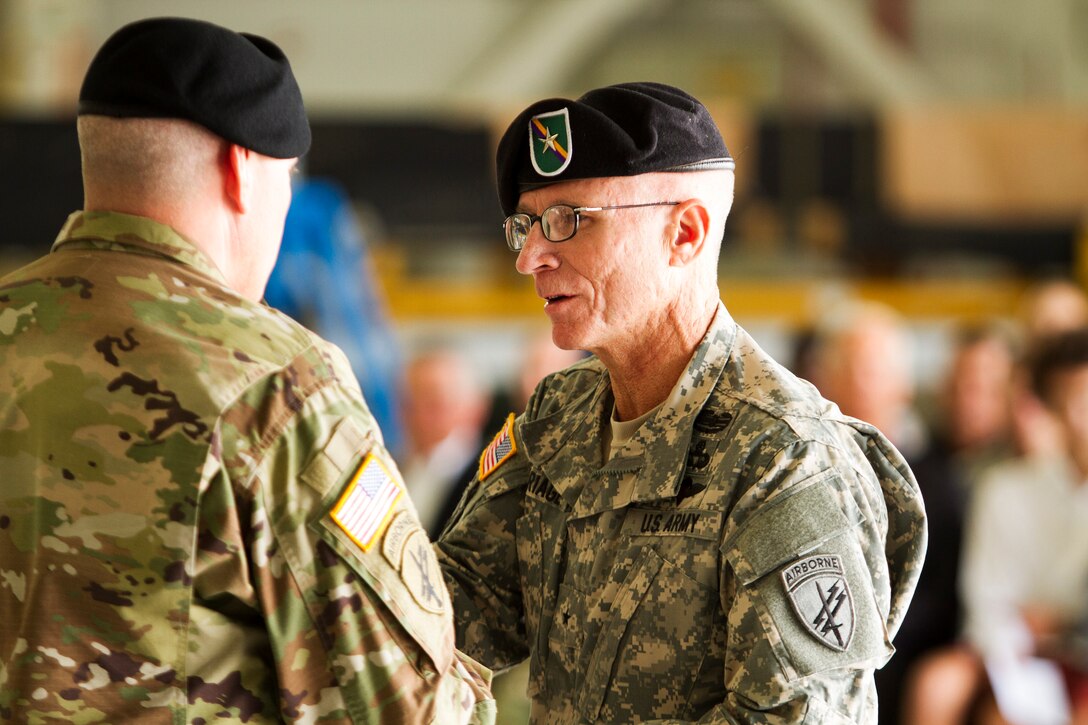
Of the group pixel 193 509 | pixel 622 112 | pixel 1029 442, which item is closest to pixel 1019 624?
pixel 1029 442

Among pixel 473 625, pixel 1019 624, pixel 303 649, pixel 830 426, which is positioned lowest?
pixel 1019 624

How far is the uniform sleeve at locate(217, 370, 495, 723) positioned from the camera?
4.17 feet

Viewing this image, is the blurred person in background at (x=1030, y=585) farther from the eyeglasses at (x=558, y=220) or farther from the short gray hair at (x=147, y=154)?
the short gray hair at (x=147, y=154)

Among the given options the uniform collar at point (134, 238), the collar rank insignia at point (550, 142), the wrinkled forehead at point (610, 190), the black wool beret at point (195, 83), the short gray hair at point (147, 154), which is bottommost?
the wrinkled forehead at point (610, 190)

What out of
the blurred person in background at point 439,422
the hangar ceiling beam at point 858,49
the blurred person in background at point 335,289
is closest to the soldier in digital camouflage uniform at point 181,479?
the blurred person in background at point 439,422

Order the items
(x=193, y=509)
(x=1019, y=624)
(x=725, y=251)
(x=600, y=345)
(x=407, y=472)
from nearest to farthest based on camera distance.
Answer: (x=193, y=509) → (x=600, y=345) → (x=1019, y=624) → (x=407, y=472) → (x=725, y=251)

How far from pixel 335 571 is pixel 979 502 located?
309 centimetres

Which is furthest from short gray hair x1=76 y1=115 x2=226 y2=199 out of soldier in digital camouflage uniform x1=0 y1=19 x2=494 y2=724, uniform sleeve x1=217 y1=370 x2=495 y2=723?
uniform sleeve x1=217 y1=370 x2=495 y2=723

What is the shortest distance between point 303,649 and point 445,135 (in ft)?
14.8

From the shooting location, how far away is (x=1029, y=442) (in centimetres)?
400

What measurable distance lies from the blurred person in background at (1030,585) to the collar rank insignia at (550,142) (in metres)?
2.65

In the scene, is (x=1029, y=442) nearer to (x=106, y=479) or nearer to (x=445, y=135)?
(x=445, y=135)

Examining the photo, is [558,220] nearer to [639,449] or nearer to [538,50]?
[639,449]

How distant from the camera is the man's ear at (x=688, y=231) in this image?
1483mm
